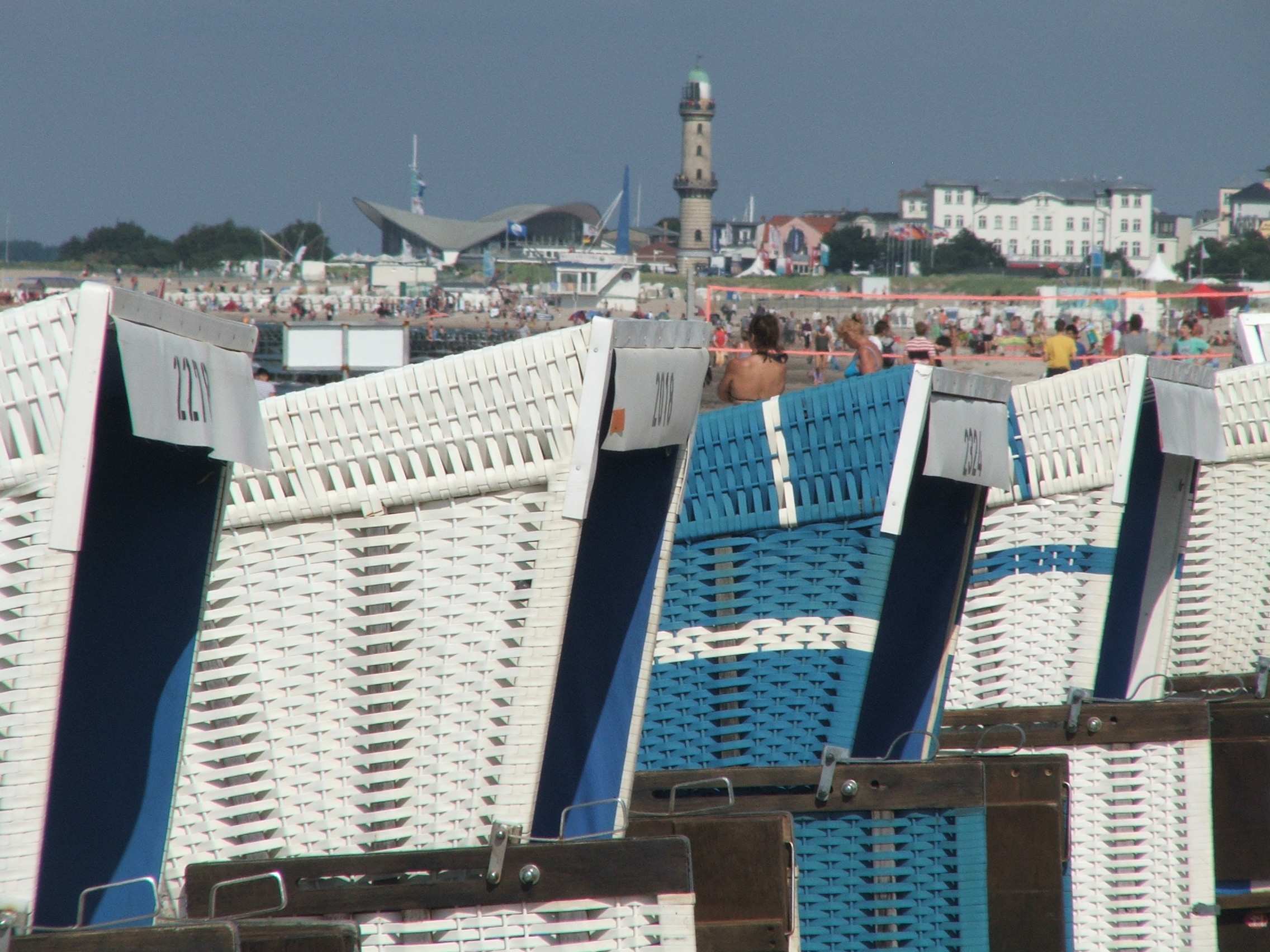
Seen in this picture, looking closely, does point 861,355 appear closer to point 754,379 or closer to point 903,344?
point 754,379

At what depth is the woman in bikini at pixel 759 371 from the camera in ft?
16.0

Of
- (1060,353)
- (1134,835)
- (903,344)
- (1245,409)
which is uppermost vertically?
(903,344)

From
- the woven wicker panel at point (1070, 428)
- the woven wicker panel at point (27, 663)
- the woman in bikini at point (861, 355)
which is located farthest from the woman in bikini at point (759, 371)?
the woven wicker panel at point (27, 663)

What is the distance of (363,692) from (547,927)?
397 millimetres

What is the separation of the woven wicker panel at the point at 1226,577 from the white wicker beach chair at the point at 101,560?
303 centimetres

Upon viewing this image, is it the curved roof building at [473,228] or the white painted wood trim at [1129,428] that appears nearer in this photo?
the white painted wood trim at [1129,428]

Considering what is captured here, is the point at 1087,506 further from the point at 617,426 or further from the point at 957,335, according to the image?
the point at 957,335

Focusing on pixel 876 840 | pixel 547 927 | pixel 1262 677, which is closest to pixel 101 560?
pixel 547 927

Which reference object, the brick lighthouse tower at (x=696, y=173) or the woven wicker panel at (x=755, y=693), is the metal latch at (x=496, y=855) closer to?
the woven wicker panel at (x=755, y=693)

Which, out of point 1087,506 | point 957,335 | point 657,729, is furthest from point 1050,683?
point 957,335

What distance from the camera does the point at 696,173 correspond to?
423 ft

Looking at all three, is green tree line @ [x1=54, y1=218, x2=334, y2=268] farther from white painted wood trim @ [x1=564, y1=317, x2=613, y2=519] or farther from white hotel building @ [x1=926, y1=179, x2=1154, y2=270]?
white painted wood trim @ [x1=564, y1=317, x2=613, y2=519]

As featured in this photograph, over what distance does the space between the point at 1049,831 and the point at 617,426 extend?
4.17 feet

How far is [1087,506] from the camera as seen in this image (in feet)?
11.5
